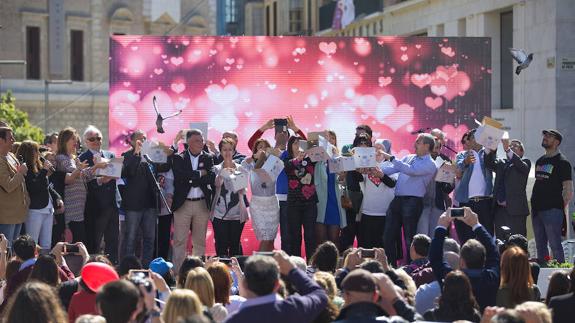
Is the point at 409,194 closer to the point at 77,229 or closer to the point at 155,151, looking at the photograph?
the point at 155,151

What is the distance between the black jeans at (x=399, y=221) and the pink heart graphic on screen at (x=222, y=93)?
10.1ft

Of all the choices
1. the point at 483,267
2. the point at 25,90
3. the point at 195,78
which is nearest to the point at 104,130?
the point at 25,90

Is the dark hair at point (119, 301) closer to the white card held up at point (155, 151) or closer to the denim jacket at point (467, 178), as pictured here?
the white card held up at point (155, 151)

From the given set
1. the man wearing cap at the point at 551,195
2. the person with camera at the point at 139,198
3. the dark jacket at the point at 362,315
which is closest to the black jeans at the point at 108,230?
the person with camera at the point at 139,198

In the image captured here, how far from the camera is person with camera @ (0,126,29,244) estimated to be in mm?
13883

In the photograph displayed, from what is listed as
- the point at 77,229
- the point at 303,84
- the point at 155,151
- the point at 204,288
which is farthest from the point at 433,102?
the point at 204,288

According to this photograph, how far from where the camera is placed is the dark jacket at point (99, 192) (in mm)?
14852

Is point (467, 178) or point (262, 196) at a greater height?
point (467, 178)

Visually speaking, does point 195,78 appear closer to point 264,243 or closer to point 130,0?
point 264,243

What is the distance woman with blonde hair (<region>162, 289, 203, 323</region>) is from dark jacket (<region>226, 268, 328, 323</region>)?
35 centimetres

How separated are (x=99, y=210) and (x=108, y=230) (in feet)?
0.93

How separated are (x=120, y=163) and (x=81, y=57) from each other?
4203cm

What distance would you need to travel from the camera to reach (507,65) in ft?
94.8

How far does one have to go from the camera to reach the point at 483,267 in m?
9.35
